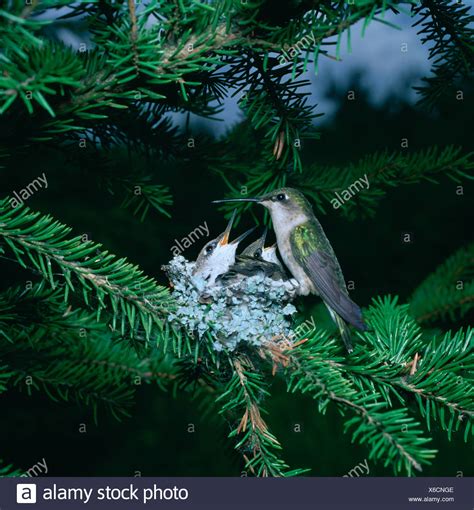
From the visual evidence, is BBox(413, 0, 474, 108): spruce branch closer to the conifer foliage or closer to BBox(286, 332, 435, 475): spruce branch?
the conifer foliage

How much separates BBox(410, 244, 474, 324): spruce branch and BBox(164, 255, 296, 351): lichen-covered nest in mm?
705

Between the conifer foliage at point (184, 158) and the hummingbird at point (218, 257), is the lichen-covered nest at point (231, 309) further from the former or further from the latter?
the hummingbird at point (218, 257)

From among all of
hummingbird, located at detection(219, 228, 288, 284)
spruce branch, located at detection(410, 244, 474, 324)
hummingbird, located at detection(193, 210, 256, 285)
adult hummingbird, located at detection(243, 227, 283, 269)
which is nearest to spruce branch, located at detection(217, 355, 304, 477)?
hummingbird, located at detection(219, 228, 288, 284)

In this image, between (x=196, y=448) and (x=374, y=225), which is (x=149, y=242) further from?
(x=374, y=225)

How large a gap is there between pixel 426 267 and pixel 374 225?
1.37 feet

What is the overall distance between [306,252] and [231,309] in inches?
24.3

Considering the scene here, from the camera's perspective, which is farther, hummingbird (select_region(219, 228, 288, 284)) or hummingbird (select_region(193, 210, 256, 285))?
hummingbird (select_region(193, 210, 256, 285))

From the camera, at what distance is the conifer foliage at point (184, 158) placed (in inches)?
40.5

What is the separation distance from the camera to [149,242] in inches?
113

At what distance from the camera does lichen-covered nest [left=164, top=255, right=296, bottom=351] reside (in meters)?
1.24

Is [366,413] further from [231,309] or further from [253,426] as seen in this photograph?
[231,309]

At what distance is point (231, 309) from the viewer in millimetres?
1573

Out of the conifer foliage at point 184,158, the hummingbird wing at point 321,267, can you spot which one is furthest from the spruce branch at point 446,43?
the hummingbird wing at point 321,267
